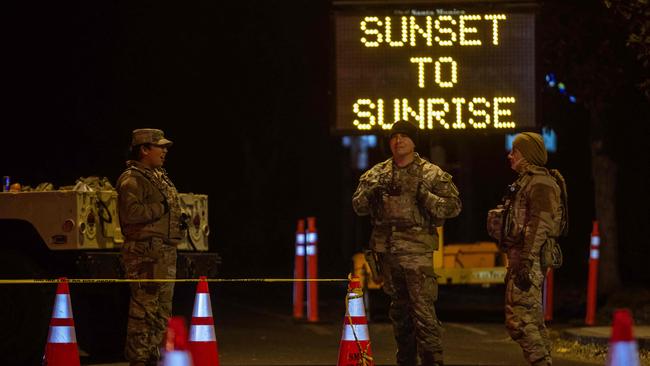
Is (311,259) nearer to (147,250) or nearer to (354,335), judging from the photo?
(147,250)

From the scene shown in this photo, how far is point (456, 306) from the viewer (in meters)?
20.7

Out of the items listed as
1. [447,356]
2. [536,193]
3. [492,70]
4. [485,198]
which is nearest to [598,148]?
[492,70]

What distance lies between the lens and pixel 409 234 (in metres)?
11.3

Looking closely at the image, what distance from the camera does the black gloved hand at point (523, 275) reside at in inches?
399

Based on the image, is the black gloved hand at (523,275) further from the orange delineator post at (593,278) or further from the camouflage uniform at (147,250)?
the orange delineator post at (593,278)

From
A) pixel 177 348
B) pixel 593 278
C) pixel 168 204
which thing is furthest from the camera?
pixel 593 278

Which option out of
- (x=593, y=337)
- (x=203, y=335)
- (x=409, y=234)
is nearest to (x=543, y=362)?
(x=409, y=234)

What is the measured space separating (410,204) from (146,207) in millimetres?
2059

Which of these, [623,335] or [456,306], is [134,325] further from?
[456,306]

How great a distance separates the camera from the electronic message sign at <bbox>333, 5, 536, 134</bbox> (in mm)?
15586

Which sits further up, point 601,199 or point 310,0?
point 310,0

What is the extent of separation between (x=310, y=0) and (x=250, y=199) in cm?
599

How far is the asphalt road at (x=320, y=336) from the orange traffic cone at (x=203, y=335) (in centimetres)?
267

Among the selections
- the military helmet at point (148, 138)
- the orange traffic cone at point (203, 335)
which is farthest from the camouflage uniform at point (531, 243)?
the military helmet at point (148, 138)
